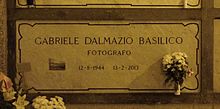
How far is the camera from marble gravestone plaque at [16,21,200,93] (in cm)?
333

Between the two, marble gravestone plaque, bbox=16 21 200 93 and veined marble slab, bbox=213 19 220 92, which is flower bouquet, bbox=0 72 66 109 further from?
veined marble slab, bbox=213 19 220 92

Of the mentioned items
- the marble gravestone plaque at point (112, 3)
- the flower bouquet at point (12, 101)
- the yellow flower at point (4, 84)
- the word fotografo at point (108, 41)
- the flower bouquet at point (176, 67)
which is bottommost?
the flower bouquet at point (12, 101)

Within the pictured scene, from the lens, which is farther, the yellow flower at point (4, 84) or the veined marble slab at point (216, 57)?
the veined marble slab at point (216, 57)

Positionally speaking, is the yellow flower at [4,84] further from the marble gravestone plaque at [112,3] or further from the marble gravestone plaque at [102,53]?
the marble gravestone plaque at [112,3]

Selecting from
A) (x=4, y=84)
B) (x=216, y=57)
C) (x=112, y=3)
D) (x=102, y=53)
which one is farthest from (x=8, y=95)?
(x=216, y=57)

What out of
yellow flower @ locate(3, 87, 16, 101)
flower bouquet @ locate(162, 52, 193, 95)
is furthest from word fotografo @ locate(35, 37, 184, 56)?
yellow flower @ locate(3, 87, 16, 101)

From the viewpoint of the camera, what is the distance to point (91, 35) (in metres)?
3.34

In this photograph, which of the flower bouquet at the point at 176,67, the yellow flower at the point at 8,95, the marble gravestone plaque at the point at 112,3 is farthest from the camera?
the marble gravestone plaque at the point at 112,3

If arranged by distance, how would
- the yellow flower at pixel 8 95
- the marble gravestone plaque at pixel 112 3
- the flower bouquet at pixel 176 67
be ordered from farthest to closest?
the marble gravestone plaque at pixel 112 3, the flower bouquet at pixel 176 67, the yellow flower at pixel 8 95

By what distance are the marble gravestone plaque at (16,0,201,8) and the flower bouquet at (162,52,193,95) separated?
14.6 inches

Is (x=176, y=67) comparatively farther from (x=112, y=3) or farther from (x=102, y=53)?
(x=112, y=3)

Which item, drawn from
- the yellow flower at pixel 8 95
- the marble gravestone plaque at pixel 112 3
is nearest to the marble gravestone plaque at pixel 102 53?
the marble gravestone plaque at pixel 112 3

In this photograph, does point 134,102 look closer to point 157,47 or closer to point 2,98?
point 157,47

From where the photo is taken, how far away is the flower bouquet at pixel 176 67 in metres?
3.23
